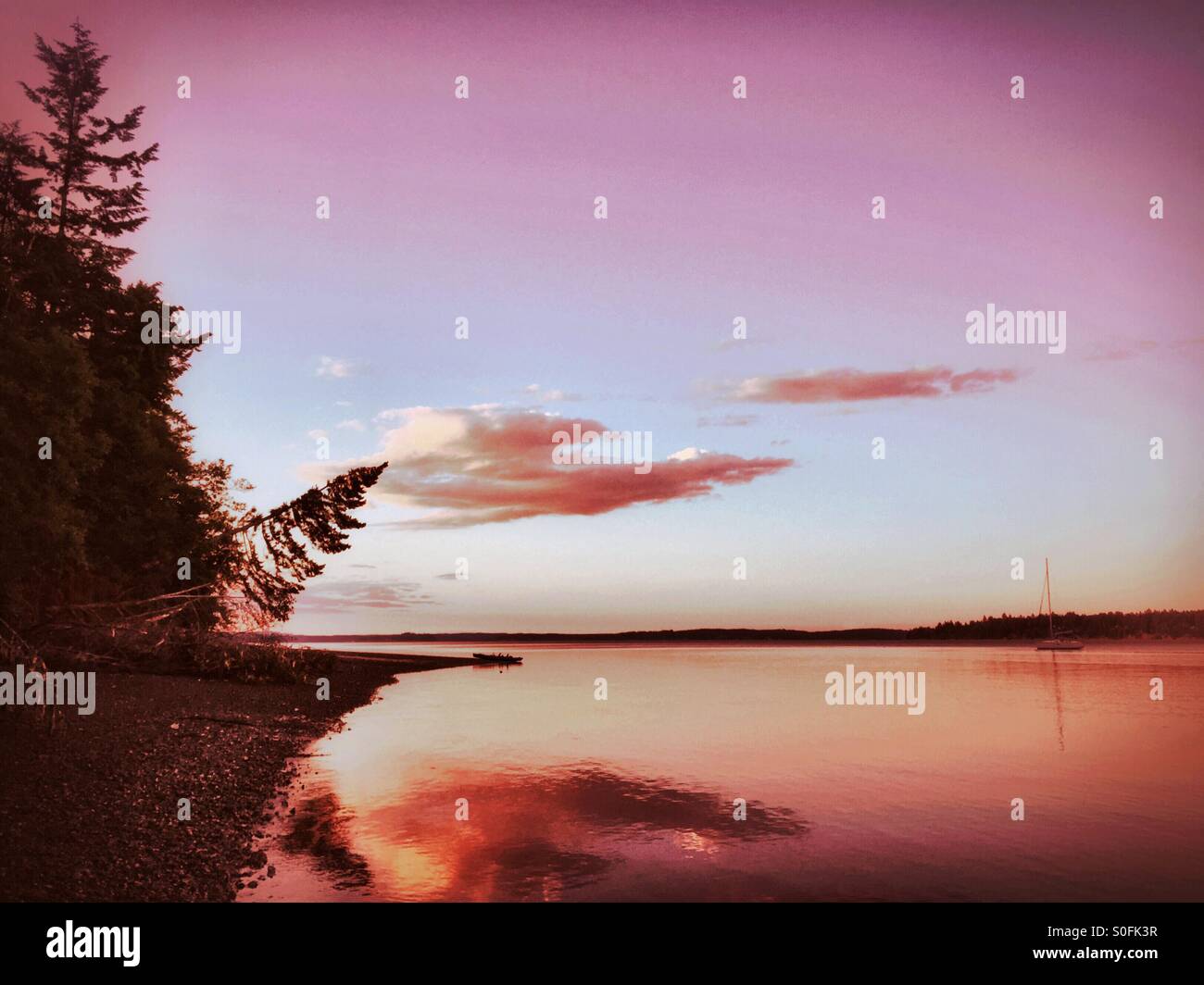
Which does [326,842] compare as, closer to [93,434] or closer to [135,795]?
[135,795]

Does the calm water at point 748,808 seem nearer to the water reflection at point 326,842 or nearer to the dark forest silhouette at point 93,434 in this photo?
the water reflection at point 326,842

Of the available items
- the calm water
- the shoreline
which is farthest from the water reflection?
the shoreline

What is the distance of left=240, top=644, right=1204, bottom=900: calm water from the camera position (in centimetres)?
1739

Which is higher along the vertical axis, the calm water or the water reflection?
the water reflection

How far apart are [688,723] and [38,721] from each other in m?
38.8

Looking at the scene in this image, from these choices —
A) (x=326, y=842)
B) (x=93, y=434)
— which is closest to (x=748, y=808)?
(x=326, y=842)

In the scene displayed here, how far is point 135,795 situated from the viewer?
1853cm

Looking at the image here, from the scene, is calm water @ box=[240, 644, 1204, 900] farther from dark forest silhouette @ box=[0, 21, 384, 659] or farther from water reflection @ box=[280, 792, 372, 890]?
dark forest silhouette @ box=[0, 21, 384, 659]

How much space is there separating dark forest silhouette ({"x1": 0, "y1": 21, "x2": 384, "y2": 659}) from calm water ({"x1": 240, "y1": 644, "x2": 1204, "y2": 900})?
31.4 ft

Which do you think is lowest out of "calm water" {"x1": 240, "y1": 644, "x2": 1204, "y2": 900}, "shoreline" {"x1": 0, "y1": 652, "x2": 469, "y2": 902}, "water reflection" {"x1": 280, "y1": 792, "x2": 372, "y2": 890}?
"calm water" {"x1": 240, "y1": 644, "x2": 1204, "y2": 900}

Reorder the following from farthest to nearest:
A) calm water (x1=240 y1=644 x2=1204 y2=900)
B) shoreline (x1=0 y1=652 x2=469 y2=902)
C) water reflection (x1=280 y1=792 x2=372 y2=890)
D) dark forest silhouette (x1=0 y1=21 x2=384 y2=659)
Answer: dark forest silhouette (x1=0 y1=21 x2=384 y2=659) → calm water (x1=240 y1=644 x2=1204 y2=900) → water reflection (x1=280 y1=792 x2=372 y2=890) → shoreline (x1=0 y1=652 x2=469 y2=902)

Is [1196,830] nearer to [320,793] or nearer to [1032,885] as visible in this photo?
[1032,885]

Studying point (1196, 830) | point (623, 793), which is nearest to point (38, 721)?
point (623, 793)

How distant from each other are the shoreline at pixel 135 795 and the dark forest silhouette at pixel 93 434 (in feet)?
11.8
